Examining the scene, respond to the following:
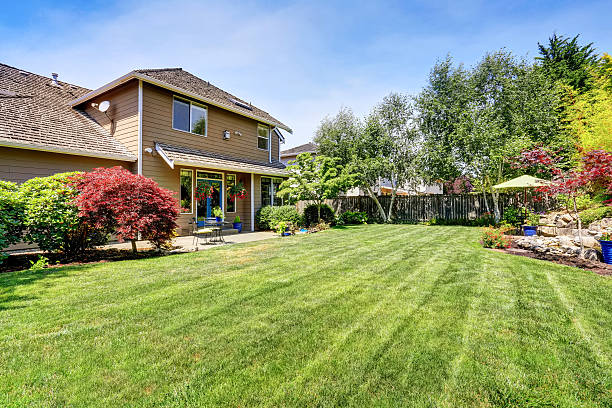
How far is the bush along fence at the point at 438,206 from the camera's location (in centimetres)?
1483

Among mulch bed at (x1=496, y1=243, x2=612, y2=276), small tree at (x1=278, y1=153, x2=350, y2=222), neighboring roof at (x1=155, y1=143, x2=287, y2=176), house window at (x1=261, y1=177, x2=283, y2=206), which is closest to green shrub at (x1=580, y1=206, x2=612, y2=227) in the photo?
mulch bed at (x1=496, y1=243, x2=612, y2=276)

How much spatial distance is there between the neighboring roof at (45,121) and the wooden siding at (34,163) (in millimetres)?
430

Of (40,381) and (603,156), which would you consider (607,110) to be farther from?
(40,381)

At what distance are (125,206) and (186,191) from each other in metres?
4.50

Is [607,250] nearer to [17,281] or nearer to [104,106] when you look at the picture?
[17,281]

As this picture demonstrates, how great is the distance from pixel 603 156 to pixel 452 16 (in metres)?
6.08

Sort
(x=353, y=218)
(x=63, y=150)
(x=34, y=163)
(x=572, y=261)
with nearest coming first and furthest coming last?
1. (x=572, y=261)
2. (x=34, y=163)
3. (x=63, y=150)
4. (x=353, y=218)

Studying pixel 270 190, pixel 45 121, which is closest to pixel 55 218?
pixel 45 121

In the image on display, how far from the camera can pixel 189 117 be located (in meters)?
11.3

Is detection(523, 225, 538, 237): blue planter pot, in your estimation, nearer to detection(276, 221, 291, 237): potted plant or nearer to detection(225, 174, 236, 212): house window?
detection(276, 221, 291, 237): potted plant

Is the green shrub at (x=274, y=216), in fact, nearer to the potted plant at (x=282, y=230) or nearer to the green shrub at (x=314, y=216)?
the potted plant at (x=282, y=230)

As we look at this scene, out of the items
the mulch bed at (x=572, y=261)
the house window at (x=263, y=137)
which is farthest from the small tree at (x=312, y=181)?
the mulch bed at (x=572, y=261)

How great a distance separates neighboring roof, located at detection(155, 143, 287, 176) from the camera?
31.5 feet

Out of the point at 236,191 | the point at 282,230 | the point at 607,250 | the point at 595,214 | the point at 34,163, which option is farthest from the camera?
the point at 236,191
